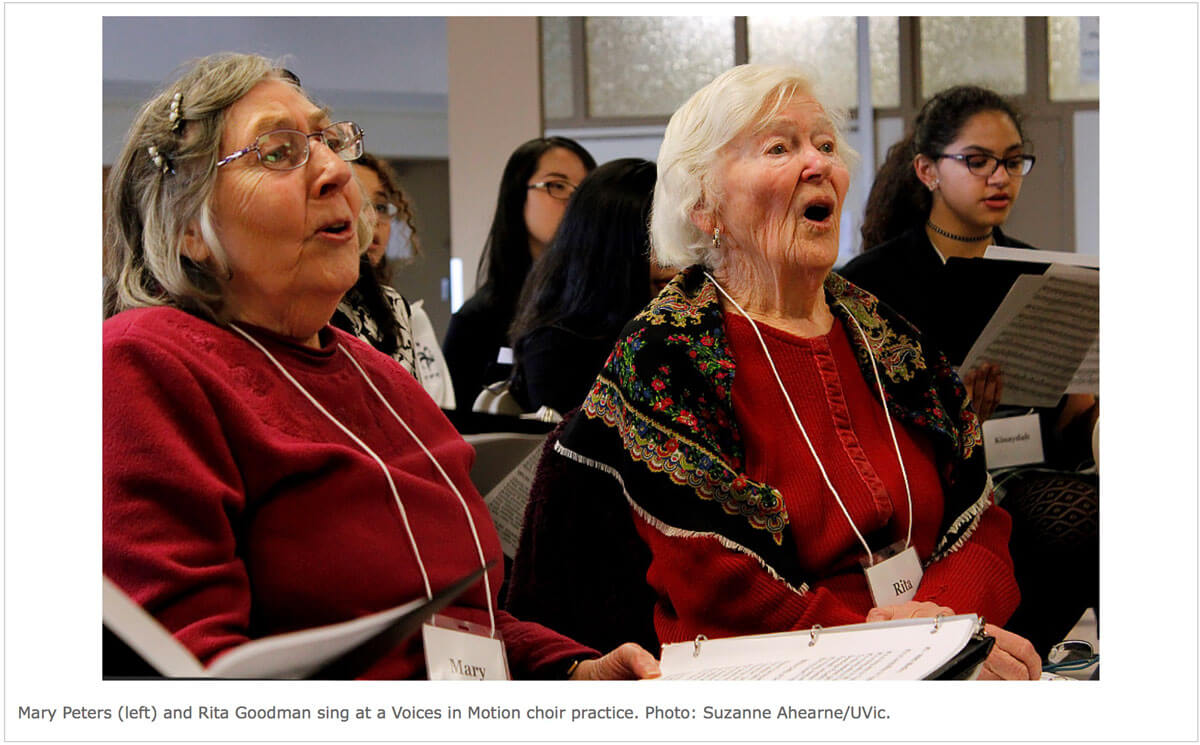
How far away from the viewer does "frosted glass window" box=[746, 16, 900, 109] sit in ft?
16.3

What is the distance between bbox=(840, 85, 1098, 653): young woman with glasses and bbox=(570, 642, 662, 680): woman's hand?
111 cm

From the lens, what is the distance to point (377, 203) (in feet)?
9.41

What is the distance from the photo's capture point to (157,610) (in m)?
1.12

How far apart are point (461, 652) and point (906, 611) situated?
0.61 m

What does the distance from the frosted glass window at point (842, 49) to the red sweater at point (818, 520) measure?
3.41 metres

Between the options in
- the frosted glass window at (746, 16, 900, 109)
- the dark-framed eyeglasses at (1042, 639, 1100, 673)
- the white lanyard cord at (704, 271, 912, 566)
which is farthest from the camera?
the frosted glass window at (746, 16, 900, 109)

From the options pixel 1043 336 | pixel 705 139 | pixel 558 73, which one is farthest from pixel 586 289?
pixel 558 73

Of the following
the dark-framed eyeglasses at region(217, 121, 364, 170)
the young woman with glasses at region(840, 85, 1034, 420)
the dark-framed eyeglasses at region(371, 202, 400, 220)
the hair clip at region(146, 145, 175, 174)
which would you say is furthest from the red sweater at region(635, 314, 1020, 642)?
the dark-framed eyeglasses at region(371, 202, 400, 220)

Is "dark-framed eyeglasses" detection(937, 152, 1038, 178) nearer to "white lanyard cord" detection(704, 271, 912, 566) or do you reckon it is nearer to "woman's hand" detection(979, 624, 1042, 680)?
"white lanyard cord" detection(704, 271, 912, 566)

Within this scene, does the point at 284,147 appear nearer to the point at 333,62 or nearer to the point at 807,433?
the point at 807,433

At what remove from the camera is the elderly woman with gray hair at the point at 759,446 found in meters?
1.63

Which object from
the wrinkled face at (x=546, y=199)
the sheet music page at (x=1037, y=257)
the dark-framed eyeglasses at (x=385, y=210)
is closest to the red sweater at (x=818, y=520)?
the sheet music page at (x=1037, y=257)
